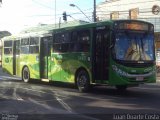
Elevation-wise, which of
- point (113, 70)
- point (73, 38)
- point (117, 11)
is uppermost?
point (117, 11)

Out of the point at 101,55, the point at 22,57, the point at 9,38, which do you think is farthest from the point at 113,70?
the point at 9,38

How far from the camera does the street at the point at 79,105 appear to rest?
1293 cm

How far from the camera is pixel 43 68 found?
24453mm

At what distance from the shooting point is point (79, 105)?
1554 centimetres

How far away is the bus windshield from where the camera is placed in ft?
60.3

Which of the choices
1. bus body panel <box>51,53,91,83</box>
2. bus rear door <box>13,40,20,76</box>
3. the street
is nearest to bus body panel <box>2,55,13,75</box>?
bus rear door <box>13,40,20,76</box>

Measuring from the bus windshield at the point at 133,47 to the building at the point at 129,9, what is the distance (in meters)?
33.6

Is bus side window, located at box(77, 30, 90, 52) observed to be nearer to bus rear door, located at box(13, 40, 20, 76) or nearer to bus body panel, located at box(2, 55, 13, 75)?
bus rear door, located at box(13, 40, 20, 76)

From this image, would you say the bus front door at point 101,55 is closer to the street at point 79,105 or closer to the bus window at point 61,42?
the street at point 79,105

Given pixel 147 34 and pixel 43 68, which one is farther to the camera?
pixel 43 68

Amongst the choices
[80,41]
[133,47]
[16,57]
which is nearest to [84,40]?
[80,41]

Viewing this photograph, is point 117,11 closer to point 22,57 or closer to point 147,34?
point 22,57

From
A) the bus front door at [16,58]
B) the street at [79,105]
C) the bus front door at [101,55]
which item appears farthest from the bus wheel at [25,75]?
the bus front door at [101,55]

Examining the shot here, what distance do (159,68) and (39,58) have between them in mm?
18179
